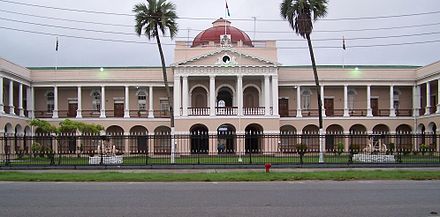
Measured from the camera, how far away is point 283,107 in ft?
179

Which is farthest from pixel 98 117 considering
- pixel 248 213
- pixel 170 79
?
pixel 248 213

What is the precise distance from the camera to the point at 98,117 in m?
52.8

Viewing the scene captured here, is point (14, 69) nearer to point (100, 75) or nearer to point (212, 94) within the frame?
point (100, 75)

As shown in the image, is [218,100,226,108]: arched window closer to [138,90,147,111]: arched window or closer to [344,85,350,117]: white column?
[138,90,147,111]: arched window

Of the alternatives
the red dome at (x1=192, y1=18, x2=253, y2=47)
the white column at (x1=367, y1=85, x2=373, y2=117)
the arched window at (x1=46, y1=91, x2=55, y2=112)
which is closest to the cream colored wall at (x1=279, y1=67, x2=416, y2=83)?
the white column at (x1=367, y1=85, x2=373, y2=117)

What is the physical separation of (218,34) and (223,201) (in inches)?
1737

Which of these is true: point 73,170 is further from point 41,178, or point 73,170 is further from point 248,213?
point 248,213

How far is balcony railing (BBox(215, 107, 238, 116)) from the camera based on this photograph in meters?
49.7

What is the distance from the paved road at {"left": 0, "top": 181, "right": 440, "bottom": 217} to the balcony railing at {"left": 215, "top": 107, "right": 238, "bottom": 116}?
3229cm

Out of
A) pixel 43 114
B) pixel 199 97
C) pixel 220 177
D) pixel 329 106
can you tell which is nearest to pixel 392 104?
pixel 329 106

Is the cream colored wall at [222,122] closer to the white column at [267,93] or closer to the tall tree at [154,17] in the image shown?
the white column at [267,93]

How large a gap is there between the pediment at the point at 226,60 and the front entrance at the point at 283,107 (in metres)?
6.11

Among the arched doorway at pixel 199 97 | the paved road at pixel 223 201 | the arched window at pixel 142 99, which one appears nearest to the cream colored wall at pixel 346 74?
the arched doorway at pixel 199 97

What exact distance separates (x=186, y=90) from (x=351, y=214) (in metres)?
39.9
